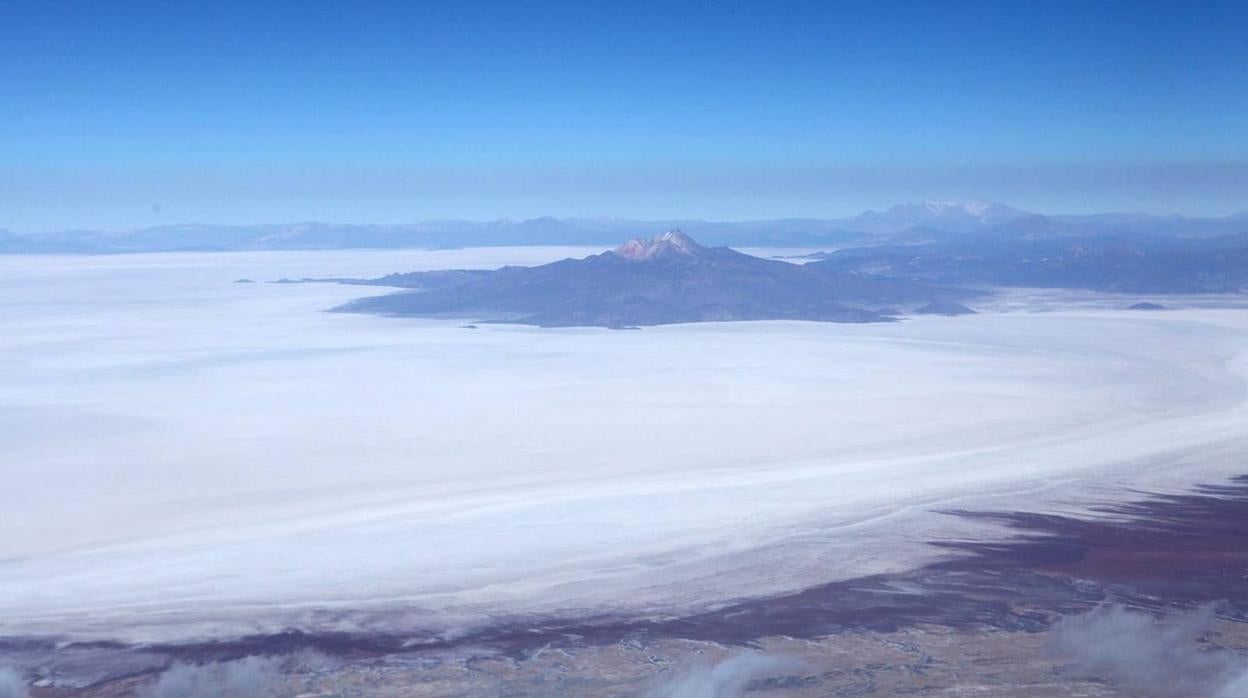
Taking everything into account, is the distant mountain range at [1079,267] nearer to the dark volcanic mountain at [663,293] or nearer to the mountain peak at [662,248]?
the dark volcanic mountain at [663,293]

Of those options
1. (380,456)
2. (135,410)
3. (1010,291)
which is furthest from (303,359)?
(1010,291)

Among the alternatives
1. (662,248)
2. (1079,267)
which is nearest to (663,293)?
(662,248)

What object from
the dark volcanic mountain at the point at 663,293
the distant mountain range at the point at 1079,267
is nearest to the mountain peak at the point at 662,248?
the dark volcanic mountain at the point at 663,293

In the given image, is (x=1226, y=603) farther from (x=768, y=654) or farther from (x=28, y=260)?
(x=28, y=260)

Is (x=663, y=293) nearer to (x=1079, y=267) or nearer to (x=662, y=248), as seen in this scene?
(x=662, y=248)

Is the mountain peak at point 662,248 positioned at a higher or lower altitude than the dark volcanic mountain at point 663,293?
higher
